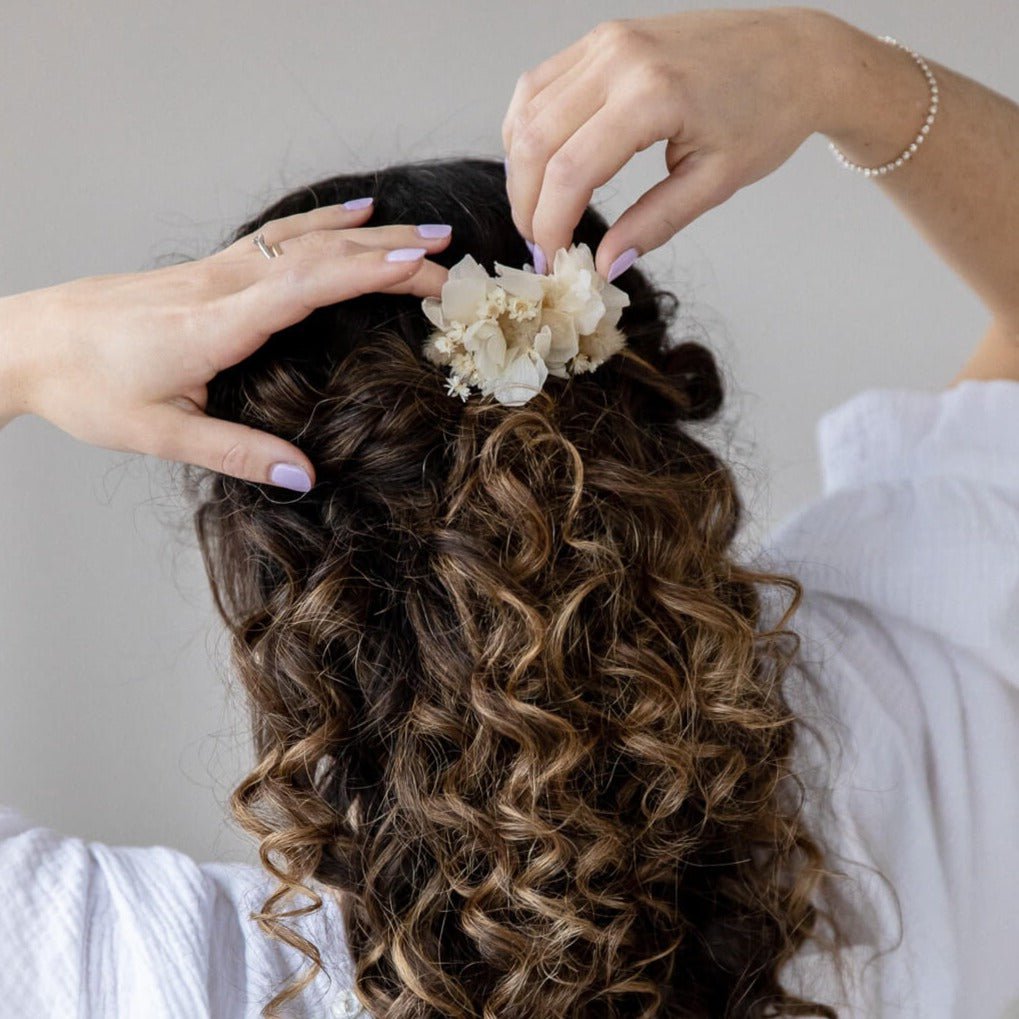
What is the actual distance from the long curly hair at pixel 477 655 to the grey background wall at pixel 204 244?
1.45ft

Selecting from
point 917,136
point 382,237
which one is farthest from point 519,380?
Answer: point 917,136

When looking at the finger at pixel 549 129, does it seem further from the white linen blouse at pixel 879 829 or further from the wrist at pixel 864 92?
the white linen blouse at pixel 879 829

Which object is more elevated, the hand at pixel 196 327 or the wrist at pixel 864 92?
the wrist at pixel 864 92

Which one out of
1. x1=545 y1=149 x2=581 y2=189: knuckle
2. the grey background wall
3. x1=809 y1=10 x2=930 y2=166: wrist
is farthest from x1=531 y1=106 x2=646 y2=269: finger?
the grey background wall

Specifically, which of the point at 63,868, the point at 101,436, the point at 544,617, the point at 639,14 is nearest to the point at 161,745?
the point at 63,868

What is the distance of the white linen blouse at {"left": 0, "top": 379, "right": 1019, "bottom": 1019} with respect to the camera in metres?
0.78

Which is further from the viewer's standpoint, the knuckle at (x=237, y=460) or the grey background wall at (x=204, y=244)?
the grey background wall at (x=204, y=244)

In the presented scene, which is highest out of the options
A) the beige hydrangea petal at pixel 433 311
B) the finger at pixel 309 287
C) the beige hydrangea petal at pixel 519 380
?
the finger at pixel 309 287

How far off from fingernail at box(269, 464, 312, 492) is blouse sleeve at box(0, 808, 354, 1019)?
1.15 feet

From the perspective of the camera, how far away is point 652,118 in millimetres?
705

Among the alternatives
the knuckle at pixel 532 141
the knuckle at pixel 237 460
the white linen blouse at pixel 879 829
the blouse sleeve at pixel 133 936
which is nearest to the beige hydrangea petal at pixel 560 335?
the knuckle at pixel 532 141

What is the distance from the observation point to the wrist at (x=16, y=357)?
765 mm

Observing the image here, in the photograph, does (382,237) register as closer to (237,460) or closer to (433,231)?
(433,231)

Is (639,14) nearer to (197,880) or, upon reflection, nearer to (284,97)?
(284,97)
